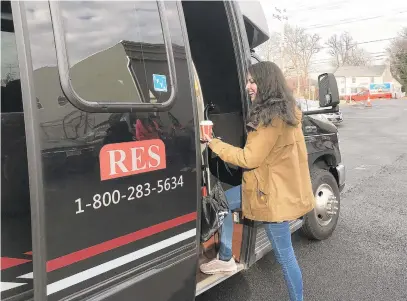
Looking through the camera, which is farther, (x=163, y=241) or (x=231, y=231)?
(x=231, y=231)

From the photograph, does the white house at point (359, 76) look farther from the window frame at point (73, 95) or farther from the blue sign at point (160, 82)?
the window frame at point (73, 95)

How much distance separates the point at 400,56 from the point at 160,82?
7753 centimetres

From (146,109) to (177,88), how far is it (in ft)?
0.88

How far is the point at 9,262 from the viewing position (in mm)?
1780

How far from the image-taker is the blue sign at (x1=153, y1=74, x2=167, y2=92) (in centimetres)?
228

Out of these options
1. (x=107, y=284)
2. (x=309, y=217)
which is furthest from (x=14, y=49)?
(x=309, y=217)

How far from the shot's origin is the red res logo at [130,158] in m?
2.00

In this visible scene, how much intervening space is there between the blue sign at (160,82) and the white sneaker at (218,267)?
1481mm

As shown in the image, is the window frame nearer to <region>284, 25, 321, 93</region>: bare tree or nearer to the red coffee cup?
the red coffee cup

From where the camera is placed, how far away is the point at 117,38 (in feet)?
6.95

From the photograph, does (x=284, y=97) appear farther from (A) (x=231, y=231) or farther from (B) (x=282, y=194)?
(A) (x=231, y=231)

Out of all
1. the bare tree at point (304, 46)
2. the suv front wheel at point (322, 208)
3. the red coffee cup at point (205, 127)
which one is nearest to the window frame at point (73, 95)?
the red coffee cup at point (205, 127)

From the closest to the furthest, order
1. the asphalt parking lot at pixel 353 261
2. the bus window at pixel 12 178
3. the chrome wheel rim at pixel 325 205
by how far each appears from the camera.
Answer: the bus window at pixel 12 178 → the asphalt parking lot at pixel 353 261 → the chrome wheel rim at pixel 325 205

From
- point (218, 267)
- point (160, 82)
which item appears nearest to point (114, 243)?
point (160, 82)
